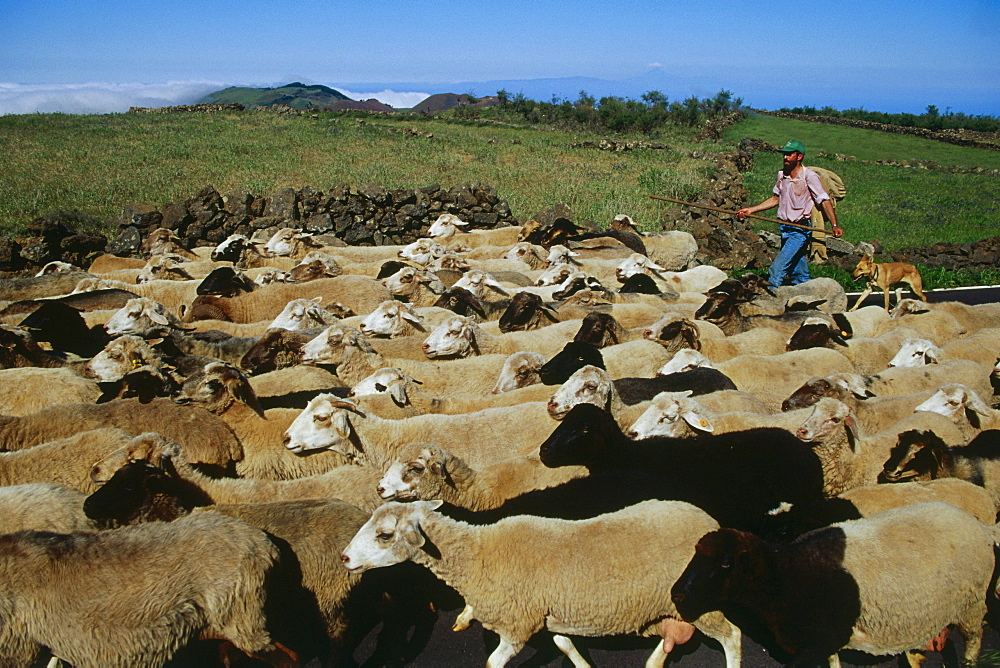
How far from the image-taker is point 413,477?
4.96 metres

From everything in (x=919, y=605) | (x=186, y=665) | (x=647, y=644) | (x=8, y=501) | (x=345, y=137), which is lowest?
(x=647, y=644)

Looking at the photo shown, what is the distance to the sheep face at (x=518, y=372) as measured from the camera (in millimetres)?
6949

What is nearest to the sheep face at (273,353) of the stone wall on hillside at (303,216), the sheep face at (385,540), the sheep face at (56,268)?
the sheep face at (385,540)

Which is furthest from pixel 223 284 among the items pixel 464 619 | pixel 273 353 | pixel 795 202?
pixel 795 202

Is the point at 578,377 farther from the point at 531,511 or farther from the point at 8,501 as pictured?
the point at 8,501

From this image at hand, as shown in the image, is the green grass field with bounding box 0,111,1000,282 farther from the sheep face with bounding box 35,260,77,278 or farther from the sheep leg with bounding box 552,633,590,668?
the sheep leg with bounding box 552,633,590,668

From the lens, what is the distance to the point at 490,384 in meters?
7.24

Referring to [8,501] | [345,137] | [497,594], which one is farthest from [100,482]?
[345,137]

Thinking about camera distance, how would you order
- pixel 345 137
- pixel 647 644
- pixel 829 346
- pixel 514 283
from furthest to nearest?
pixel 345 137 → pixel 514 283 → pixel 829 346 → pixel 647 644

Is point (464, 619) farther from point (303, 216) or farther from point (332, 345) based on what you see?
point (303, 216)

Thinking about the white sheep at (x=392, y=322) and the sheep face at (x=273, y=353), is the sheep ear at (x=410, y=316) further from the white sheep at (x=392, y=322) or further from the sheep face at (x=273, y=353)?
the sheep face at (x=273, y=353)

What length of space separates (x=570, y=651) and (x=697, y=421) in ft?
6.77

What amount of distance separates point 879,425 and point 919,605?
105 inches

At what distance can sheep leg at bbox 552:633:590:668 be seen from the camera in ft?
14.2
